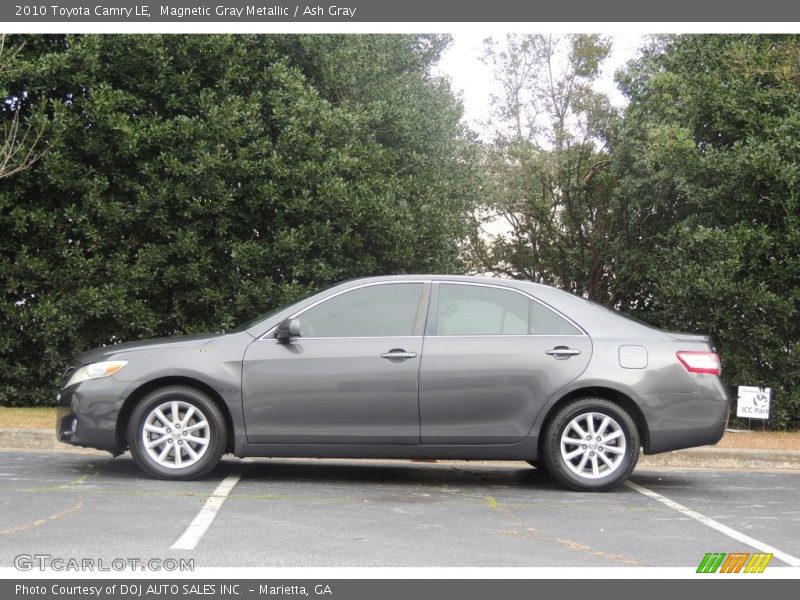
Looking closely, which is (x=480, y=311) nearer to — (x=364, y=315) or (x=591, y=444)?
(x=364, y=315)

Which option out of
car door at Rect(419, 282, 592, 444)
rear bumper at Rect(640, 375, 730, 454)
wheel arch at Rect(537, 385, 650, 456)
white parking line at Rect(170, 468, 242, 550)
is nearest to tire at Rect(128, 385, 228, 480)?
white parking line at Rect(170, 468, 242, 550)

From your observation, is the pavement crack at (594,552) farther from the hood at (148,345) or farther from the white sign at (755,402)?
the white sign at (755,402)

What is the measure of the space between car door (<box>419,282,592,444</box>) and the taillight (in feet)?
2.44

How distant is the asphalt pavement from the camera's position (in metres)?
5.78

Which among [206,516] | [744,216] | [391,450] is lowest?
[206,516]

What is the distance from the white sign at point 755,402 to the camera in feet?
41.9

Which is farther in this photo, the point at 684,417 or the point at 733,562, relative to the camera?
the point at 684,417

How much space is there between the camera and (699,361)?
821 cm

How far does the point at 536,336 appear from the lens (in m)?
8.21

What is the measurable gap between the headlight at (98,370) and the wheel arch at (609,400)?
3258 mm

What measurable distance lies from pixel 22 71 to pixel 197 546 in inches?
369

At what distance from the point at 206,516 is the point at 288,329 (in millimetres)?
1759

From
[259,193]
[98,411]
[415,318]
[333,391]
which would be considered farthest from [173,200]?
[333,391]

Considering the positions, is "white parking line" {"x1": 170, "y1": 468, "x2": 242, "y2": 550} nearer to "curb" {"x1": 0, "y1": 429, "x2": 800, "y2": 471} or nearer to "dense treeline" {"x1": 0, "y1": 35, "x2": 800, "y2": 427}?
"curb" {"x1": 0, "y1": 429, "x2": 800, "y2": 471}
